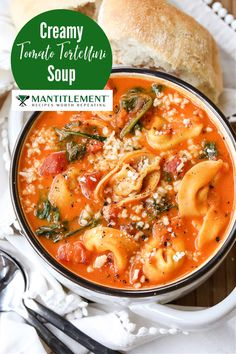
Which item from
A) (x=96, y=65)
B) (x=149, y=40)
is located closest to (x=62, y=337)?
(x=96, y=65)

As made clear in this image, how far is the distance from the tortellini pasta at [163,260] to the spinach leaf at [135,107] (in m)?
0.34

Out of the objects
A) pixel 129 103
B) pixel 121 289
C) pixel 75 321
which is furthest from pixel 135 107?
pixel 75 321

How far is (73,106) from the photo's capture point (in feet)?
5.72

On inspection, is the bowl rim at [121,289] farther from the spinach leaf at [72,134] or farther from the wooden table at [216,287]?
the wooden table at [216,287]

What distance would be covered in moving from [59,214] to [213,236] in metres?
0.41

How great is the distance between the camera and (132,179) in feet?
5.56

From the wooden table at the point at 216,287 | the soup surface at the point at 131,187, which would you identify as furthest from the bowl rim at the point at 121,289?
the wooden table at the point at 216,287

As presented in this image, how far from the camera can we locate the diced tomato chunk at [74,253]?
1662mm

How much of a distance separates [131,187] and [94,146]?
0.16m

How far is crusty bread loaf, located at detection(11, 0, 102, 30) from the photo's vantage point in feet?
6.08

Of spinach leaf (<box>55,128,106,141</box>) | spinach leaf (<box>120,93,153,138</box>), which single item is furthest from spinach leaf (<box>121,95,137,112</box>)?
spinach leaf (<box>55,128,106,141</box>)

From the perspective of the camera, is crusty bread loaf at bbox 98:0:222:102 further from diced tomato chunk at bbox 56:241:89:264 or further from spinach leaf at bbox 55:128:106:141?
diced tomato chunk at bbox 56:241:89:264

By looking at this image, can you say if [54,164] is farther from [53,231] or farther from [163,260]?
[163,260]

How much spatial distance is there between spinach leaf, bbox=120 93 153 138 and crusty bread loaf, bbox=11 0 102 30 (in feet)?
1.01
